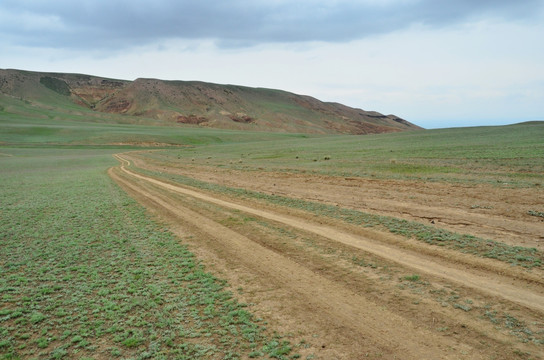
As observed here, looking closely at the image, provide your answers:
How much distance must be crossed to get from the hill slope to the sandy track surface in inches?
5805

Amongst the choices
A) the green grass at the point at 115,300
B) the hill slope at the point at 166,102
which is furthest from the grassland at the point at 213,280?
the hill slope at the point at 166,102

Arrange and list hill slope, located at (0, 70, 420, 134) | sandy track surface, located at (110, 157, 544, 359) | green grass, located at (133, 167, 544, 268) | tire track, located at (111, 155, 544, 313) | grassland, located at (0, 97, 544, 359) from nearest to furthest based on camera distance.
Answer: sandy track surface, located at (110, 157, 544, 359) < grassland, located at (0, 97, 544, 359) < tire track, located at (111, 155, 544, 313) < green grass, located at (133, 167, 544, 268) < hill slope, located at (0, 70, 420, 134)

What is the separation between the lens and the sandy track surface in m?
5.09

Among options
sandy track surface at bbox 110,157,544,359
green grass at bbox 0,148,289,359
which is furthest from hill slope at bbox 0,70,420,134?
sandy track surface at bbox 110,157,544,359

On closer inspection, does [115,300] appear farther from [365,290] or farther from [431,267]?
[431,267]

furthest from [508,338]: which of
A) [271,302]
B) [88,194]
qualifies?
[88,194]

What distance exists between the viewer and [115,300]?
6816 mm

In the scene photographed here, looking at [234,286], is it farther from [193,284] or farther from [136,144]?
[136,144]

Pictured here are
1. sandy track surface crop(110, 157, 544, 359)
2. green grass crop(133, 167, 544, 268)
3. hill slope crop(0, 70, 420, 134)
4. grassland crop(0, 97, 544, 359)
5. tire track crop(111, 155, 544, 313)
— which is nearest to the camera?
sandy track surface crop(110, 157, 544, 359)

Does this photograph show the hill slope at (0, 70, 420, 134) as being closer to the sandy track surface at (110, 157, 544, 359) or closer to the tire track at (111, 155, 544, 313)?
the tire track at (111, 155, 544, 313)

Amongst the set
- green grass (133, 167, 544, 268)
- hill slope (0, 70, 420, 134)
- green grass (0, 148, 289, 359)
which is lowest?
green grass (0, 148, 289, 359)

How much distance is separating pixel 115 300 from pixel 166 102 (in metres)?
184

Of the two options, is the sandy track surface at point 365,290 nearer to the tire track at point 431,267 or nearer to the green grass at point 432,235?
the tire track at point 431,267

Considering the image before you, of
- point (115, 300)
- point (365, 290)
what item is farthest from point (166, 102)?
point (365, 290)
